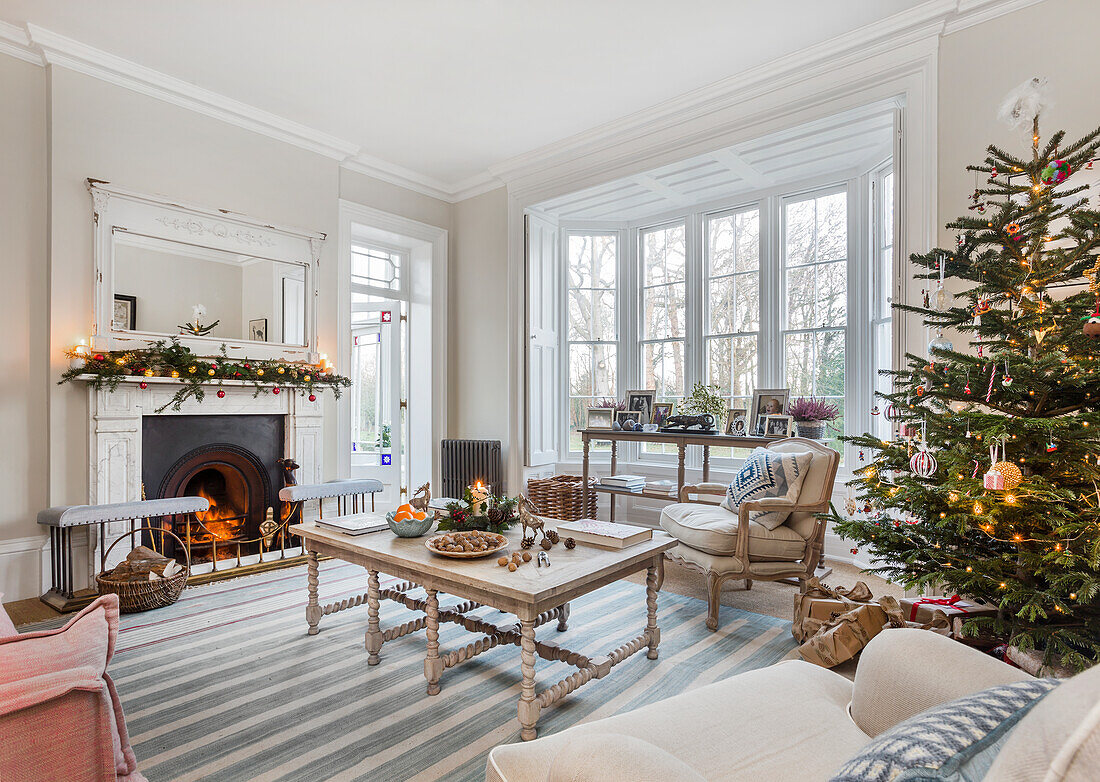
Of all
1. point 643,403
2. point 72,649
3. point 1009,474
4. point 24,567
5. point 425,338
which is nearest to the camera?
point 72,649

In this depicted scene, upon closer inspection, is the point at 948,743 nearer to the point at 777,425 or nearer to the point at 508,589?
the point at 508,589

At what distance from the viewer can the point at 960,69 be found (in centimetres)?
306

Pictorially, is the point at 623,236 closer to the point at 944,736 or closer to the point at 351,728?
the point at 351,728

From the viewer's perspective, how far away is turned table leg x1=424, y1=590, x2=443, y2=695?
222 centimetres

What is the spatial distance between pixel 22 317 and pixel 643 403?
412 cm

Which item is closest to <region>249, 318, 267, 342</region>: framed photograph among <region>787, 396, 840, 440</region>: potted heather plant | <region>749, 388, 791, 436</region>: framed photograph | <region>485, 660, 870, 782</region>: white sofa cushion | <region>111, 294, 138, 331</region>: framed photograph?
<region>111, 294, 138, 331</region>: framed photograph

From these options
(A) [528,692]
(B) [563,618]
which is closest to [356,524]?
(B) [563,618]

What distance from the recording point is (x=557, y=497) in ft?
16.5

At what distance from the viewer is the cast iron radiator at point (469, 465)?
5227 millimetres

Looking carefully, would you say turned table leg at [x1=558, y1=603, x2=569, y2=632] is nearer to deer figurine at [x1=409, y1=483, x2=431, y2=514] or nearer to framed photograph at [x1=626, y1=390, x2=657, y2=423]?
deer figurine at [x1=409, y1=483, x2=431, y2=514]

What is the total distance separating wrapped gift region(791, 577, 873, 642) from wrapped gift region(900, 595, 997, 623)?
0.47 feet

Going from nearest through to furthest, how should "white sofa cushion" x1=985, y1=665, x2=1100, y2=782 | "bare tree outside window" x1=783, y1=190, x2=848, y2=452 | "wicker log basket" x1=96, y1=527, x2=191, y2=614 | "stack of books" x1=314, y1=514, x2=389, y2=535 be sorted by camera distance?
"white sofa cushion" x1=985, y1=665, x2=1100, y2=782 < "stack of books" x1=314, y1=514, x2=389, y2=535 < "wicker log basket" x1=96, y1=527, x2=191, y2=614 < "bare tree outside window" x1=783, y1=190, x2=848, y2=452

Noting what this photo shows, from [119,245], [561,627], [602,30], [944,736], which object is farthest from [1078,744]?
[119,245]

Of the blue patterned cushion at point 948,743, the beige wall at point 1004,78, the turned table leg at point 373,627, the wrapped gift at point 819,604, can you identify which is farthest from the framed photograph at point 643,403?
the blue patterned cushion at point 948,743
